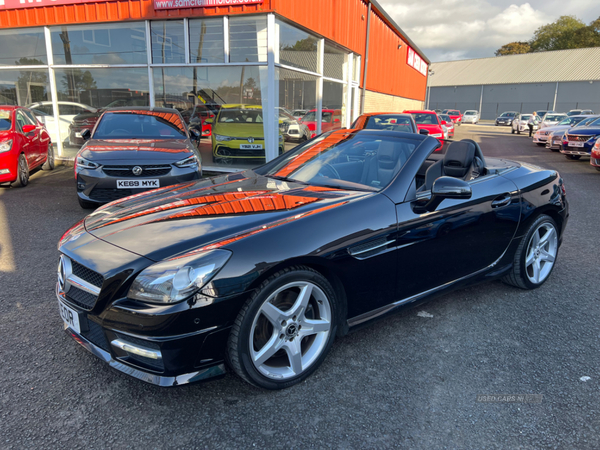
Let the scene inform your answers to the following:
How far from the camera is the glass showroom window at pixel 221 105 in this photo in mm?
10453

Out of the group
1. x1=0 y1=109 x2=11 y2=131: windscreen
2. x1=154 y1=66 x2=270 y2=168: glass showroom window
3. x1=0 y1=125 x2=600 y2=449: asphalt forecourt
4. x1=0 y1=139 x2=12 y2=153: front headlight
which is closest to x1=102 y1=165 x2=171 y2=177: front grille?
x1=0 y1=125 x2=600 y2=449: asphalt forecourt

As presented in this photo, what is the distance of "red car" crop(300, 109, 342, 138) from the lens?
13.0m

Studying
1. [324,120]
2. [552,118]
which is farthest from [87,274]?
[552,118]

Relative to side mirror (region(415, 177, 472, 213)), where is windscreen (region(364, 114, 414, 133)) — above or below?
above

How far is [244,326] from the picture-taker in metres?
2.21

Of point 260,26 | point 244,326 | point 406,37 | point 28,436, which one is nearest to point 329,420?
point 244,326

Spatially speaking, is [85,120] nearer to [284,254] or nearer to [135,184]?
[135,184]

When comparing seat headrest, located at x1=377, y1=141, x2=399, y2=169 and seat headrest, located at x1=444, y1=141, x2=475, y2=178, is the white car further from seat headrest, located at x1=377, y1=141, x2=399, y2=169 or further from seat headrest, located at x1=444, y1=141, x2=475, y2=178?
seat headrest, located at x1=444, y1=141, x2=475, y2=178

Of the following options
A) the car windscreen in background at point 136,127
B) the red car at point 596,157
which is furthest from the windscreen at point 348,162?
the red car at point 596,157

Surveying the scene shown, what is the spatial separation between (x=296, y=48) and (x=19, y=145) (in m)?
6.59

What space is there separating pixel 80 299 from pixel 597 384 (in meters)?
2.97

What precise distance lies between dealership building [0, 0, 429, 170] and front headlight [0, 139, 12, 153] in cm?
379

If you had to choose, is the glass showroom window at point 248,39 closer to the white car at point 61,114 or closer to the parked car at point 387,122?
the parked car at point 387,122

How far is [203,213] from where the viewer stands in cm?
270
